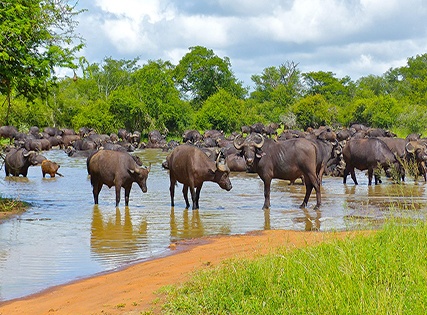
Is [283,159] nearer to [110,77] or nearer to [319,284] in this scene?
[319,284]

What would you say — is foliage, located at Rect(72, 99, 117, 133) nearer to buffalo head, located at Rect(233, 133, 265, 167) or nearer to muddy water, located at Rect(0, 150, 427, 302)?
muddy water, located at Rect(0, 150, 427, 302)

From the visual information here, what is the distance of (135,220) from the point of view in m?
14.8

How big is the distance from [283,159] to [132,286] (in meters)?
9.09

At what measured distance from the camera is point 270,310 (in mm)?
5922

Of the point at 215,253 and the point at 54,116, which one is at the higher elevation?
the point at 54,116

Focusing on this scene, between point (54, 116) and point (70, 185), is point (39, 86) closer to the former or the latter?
point (70, 185)

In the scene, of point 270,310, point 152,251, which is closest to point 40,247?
point 152,251

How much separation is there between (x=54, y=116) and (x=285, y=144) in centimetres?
5300

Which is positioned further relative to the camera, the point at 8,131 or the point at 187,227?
the point at 8,131

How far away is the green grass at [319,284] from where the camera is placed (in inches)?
227

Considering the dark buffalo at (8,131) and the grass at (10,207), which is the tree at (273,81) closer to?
the dark buffalo at (8,131)

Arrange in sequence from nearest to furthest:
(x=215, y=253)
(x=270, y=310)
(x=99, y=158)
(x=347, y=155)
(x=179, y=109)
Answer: (x=270, y=310)
(x=215, y=253)
(x=99, y=158)
(x=347, y=155)
(x=179, y=109)

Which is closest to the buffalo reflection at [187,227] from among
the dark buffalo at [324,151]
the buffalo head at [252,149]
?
the buffalo head at [252,149]

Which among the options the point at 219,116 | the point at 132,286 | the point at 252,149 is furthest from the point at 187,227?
the point at 219,116
